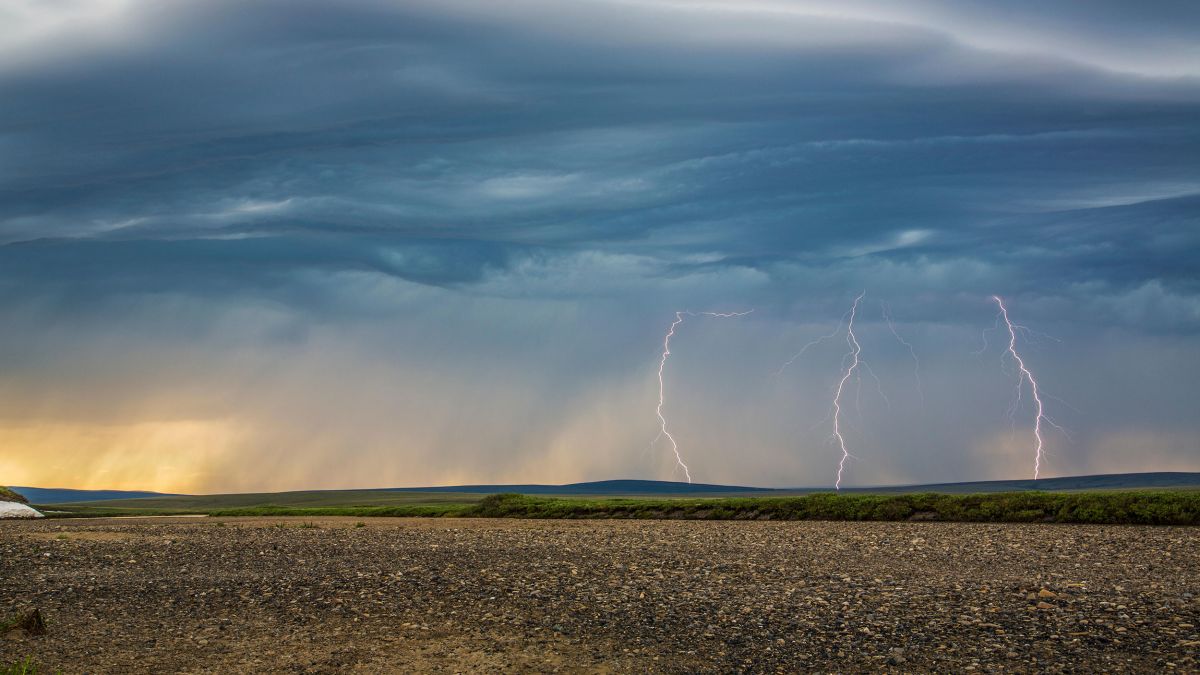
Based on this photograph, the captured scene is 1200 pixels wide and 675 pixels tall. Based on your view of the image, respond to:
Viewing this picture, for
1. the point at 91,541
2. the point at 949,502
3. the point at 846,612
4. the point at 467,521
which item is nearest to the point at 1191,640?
the point at 846,612

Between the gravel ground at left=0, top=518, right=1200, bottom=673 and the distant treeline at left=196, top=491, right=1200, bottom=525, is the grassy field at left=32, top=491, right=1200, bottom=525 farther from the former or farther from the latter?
the gravel ground at left=0, top=518, right=1200, bottom=673

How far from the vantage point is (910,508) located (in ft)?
155

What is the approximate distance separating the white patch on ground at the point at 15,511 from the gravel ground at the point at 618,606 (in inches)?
1374

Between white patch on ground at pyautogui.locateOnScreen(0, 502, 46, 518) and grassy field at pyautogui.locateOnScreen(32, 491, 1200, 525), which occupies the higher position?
grassy field at pyautogui.locateOnScreen(32, 491, 1200, 525)

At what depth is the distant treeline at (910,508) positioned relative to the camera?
41125mm

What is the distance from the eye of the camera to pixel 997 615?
17.0m

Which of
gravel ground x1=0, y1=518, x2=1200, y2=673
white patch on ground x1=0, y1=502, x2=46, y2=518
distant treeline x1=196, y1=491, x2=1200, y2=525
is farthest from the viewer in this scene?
white patch on ground x1=0, y1=502, x2=46, y2=518

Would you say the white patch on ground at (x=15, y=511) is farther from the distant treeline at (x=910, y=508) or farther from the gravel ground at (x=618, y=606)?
the gravel ground at (x=618, y=606)

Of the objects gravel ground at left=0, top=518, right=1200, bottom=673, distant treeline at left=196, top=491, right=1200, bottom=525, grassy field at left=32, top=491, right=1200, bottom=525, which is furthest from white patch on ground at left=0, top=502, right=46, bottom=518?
gravel ground at left=0, top=518, right=1200, bottom=673

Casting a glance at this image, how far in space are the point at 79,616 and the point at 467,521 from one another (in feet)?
111

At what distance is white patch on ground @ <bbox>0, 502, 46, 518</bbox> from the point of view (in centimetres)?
6159

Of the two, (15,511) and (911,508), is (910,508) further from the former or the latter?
(15,511)

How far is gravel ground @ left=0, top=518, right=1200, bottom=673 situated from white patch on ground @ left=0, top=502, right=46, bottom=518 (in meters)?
34.9

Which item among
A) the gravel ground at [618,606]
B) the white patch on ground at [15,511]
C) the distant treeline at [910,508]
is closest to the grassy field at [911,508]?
the distant treeline at [910,508]
